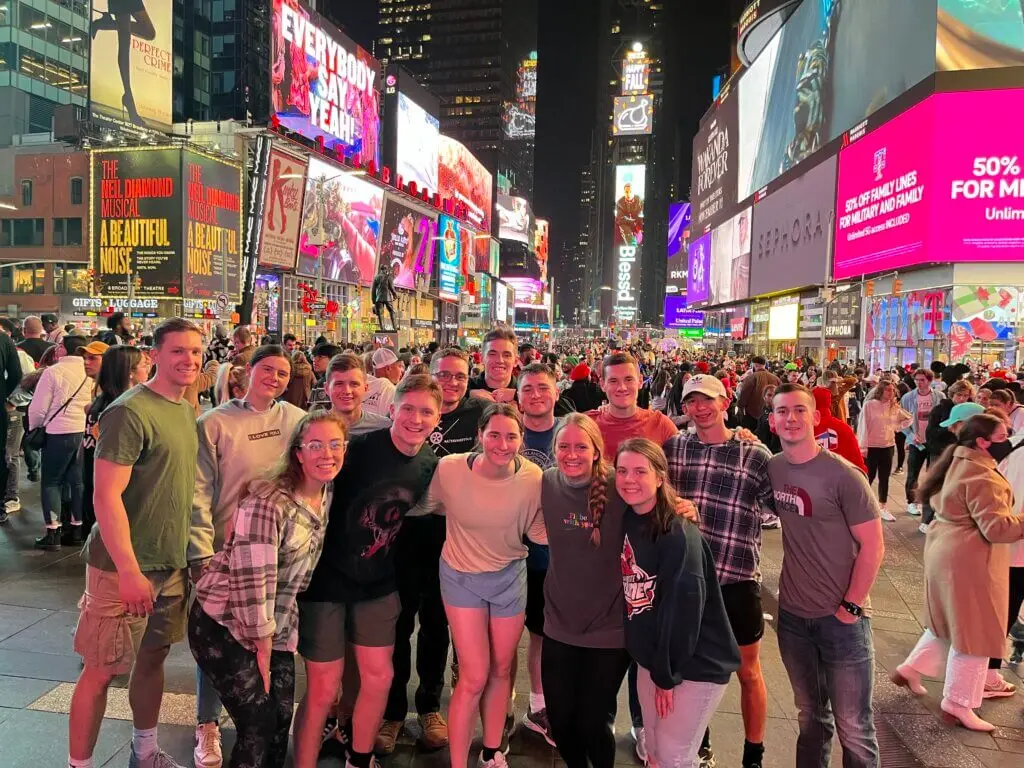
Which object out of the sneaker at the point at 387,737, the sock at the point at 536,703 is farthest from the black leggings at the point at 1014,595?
the sneaker at the point at 387,737

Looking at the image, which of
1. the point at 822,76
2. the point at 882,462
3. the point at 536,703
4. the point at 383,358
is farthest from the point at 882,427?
the point at 822,76

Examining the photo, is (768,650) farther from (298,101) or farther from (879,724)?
(298,101)

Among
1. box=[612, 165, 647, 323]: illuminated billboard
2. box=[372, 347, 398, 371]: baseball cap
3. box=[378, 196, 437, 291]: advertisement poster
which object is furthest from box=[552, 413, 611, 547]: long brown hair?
box=[612, 165, 647, 323]: illuminated billboard

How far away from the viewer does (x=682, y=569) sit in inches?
109

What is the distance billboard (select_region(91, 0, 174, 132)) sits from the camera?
31.9 metres

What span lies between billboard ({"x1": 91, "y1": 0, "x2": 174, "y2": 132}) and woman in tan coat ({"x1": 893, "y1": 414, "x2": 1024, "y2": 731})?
1498 inches

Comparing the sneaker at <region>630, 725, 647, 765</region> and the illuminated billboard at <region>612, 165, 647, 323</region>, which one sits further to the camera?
the illuminated billboard at <region>612, 165, 647, 323</region>

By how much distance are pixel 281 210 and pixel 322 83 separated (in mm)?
10996

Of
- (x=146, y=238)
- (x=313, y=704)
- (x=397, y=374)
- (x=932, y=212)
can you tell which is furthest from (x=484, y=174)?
(x=313, y=704)

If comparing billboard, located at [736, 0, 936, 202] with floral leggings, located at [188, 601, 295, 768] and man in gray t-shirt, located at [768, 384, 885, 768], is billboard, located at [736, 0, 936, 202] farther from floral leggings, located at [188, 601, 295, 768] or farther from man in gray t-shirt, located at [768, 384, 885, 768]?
floral leggings, located at [188, 601, 295, 768]

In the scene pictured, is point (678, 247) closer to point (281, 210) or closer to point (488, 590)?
point (281, 210)

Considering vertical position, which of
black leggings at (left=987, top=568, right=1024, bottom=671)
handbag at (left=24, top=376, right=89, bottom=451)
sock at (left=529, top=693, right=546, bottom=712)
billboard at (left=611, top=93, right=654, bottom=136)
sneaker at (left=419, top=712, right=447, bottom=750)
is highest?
billboard at (left=611, top=93, right=654, bottom=136)

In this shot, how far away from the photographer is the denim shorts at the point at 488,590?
327 centimetres

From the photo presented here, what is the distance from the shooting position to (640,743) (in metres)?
3.66
